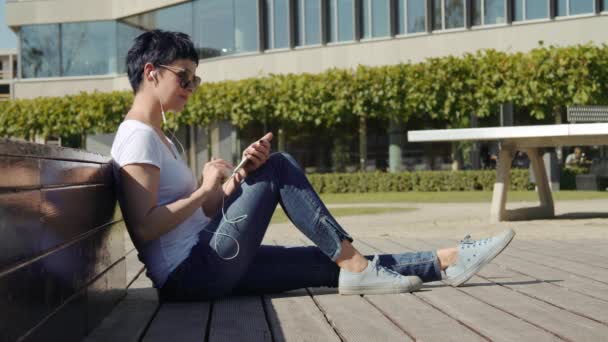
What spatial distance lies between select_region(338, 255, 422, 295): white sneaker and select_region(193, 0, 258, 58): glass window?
24.9 metres

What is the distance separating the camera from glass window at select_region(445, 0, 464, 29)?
2511cm

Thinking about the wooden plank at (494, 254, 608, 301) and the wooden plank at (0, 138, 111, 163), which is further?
the wooden plank at (494, 254, 608, 301)

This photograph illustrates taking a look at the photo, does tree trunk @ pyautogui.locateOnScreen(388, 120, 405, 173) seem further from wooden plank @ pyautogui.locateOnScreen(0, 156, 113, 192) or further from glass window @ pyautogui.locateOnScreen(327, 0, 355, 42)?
wooden plank @ pyautogui.locateOnScreen(0, 156, 113, 192)

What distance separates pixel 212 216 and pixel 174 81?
723 millimetres

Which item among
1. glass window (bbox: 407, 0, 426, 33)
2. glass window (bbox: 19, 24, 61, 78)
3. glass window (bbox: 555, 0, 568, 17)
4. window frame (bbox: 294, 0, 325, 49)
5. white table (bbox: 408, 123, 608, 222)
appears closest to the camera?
white table (bbox: 408, 123, 608, 222)

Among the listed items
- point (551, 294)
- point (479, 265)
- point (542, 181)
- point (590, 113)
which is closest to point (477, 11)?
point (590, 113)

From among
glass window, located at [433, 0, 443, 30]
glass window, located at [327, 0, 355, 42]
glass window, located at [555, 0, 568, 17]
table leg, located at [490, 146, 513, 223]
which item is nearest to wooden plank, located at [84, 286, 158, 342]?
table leg, located at [490, 146, 513, 223]

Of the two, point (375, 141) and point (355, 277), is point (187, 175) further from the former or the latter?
point (375, 141)

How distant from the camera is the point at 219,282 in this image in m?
3.85

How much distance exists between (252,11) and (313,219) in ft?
83.5

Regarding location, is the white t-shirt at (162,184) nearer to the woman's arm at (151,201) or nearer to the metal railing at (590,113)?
A: the woman's arm at (151,201)

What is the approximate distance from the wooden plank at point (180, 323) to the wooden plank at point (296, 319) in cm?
29

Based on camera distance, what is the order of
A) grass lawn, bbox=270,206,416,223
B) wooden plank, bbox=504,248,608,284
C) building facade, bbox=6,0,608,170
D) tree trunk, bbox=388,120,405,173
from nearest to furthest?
wooden plank, bbox=504,248,608,284 → grass lawn, bbox=270,206,416,223 → building facade, bbox=6,0,608,170 → tree trunk, bbox=388,120,405,173

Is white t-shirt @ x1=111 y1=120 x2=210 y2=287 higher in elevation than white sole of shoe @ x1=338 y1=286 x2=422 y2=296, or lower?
higher
